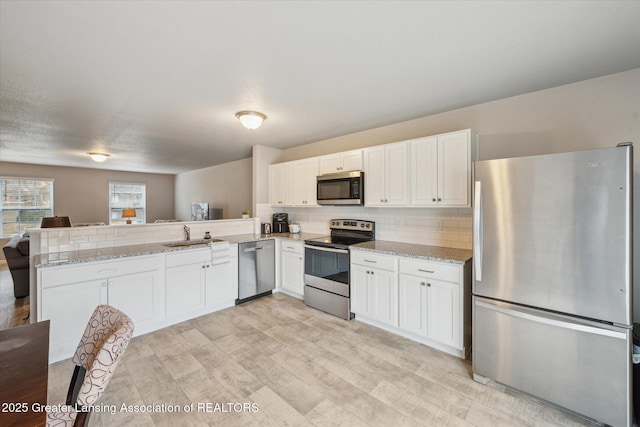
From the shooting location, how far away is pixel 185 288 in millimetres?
3156

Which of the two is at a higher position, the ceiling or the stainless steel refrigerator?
the ceiling

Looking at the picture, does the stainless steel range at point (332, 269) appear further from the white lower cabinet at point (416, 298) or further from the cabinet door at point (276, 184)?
the cabinet door at point (276, 184)

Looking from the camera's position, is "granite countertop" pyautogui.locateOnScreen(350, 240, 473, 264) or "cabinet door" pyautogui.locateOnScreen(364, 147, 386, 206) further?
"cabinet door" pyautogui.locateOnScreen(364, 147, 386, 206)

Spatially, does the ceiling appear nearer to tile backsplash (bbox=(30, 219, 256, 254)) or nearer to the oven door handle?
tile backsplash (bbox=(30, 219, 256, 254))

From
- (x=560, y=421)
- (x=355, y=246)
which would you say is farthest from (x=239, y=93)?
(x=560, y=421)

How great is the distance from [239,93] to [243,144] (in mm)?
2310

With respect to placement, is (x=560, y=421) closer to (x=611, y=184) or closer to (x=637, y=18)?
(x=611, y=184)

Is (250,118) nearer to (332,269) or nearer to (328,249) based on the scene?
(328,249)

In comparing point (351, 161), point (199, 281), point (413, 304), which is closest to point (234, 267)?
point (199, 281)

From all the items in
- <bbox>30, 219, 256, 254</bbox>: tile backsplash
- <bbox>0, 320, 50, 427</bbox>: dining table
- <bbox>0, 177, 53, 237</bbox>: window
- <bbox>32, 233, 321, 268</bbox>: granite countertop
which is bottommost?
<bbox>0, 320, 50, 427</bbox>: dining table

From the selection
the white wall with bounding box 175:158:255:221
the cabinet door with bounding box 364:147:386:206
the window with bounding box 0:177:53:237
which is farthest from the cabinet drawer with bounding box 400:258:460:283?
the window with bounding box 0:177:53:237

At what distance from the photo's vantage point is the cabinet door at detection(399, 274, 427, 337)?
8.45 feet

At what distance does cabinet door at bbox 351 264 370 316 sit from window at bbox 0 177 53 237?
29.0 feet

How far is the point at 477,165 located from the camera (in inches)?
82.3
